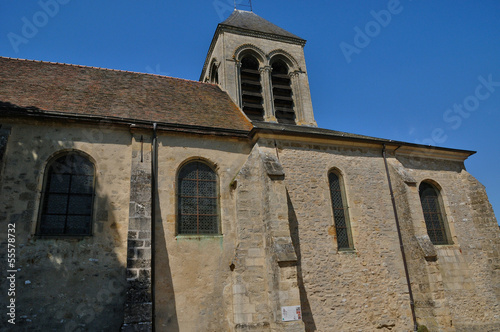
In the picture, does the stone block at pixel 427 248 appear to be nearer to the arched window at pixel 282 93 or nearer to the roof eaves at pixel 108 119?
the roof eaves at pixel 108 119

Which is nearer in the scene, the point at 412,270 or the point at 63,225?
the point at 63,225

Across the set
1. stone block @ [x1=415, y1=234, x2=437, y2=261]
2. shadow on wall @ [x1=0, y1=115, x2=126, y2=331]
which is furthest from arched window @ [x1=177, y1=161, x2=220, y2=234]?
stone block @ [x1=415, y1=234, x2=437, y2=261]

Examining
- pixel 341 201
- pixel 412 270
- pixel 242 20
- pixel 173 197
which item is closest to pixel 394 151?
pixel 341 201

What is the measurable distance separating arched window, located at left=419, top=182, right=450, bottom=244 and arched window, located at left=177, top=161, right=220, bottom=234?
24.8 ft

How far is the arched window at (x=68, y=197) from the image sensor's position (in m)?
7.79

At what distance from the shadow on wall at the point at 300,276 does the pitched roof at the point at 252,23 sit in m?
9.63

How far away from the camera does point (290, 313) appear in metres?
7.63

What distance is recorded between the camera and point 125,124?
349 inches

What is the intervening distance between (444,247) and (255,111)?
27.9 ft

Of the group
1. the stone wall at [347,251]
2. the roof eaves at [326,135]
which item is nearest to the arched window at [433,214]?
the roof eaves at [326,135]

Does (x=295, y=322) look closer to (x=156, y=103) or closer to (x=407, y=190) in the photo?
(x=407, y=190)

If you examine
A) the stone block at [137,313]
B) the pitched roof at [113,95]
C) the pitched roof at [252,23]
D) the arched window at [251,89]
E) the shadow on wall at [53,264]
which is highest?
the pitched roof at [252,23]

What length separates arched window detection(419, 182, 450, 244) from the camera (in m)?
11.5

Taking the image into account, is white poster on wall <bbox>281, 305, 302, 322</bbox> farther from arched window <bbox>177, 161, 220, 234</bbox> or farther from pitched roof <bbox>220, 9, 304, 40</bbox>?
pitched roof <bbox>220, 9, 304, 40</bbox>
